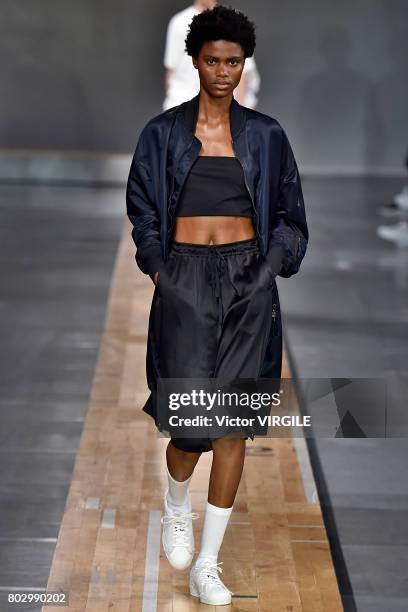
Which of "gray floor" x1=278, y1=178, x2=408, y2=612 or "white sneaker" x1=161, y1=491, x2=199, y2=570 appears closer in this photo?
"white sneaker" x1=161, y1=491, x2=199, y2=570

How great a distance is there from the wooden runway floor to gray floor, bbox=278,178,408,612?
0.17 m

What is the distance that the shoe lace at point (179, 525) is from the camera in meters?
3.26

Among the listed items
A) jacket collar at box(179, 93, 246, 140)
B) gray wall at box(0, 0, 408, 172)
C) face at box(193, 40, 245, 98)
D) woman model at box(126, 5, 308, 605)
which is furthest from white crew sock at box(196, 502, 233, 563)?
gray wall at box(0, 0, 408, 172)

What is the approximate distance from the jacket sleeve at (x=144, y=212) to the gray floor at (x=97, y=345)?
2.73 feet

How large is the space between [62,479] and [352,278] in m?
3.62

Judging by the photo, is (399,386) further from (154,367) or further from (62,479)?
(154,367)

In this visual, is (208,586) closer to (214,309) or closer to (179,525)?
(179,525)

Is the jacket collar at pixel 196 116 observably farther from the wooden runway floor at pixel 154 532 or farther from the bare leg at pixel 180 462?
the wooden runway floor at pixel 154 532

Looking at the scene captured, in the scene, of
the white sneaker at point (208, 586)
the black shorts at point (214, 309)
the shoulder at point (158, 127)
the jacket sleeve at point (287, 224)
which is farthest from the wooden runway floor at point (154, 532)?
the shoulder at point (158, 127)

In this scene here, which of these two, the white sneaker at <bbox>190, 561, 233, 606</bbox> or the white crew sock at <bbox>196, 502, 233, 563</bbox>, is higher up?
the white crew sock at <bbox>196, 502, 233, 563</bbox>

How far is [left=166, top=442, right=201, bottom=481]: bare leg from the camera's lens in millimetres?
3207

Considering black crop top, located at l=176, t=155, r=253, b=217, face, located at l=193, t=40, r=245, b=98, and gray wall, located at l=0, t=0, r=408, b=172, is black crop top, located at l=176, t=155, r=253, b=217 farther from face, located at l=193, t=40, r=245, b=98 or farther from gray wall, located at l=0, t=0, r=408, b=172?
gray wall, located at l=0, t=0, r=408, b=172

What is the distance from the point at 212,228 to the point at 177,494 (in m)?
0.77

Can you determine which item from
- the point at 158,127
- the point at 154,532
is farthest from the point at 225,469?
the point at 158,127
